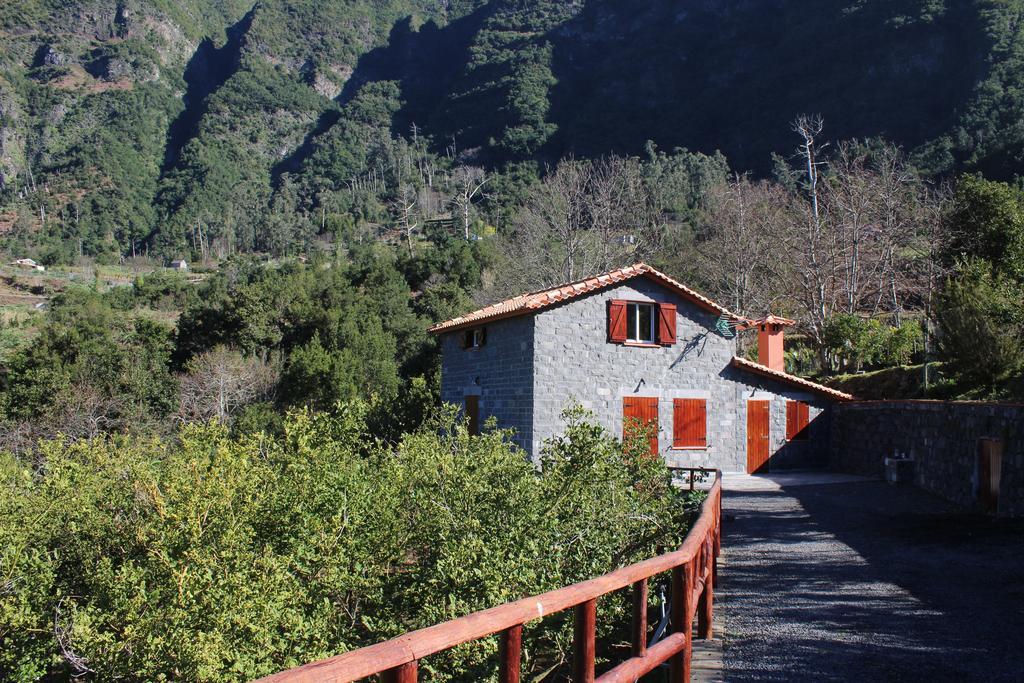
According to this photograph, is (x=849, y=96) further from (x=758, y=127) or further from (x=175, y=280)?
(x=175, y=280)

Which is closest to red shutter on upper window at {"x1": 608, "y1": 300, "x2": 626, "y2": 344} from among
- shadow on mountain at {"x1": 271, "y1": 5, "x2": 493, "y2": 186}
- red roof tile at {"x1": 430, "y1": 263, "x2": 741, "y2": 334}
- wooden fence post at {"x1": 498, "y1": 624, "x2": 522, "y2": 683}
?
red roof tile at {"x1": 430, "y1": 263, "x2": 741, "y2": 334}

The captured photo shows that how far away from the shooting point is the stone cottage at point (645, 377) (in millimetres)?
18922

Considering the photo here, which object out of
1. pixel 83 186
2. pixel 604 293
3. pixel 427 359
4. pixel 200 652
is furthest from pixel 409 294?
pixel 83 186

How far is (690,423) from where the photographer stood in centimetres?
2020

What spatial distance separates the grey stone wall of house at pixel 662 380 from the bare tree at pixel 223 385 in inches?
637

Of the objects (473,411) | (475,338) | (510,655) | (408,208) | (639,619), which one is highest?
(408,208)

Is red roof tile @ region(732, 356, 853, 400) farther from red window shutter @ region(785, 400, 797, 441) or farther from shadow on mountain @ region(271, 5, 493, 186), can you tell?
shadow on mountain @ region(271, 5, 493, 186)

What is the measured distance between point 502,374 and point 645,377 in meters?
3.48

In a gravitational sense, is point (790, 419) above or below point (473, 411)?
below

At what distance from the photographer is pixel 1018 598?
22.9 feet

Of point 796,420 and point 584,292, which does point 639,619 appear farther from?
point 796,420

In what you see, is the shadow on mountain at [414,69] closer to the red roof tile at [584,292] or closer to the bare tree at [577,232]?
the bare tree at [577,232]

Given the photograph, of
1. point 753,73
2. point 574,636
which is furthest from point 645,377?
point 753,73

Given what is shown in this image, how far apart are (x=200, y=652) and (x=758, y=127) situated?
68137 millimetres
